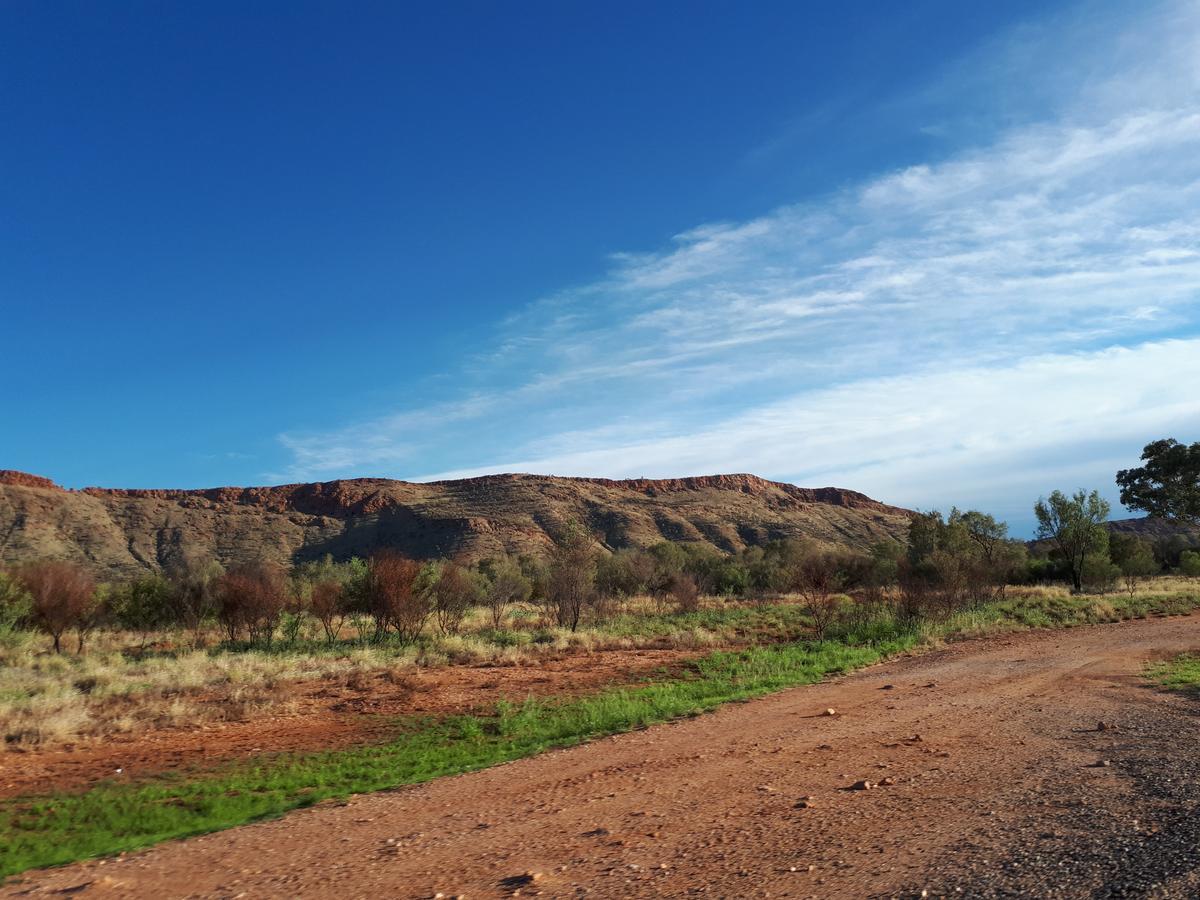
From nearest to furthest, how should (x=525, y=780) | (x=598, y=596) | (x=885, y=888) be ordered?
(x=885, y=888) → (x=525, y=780) → (x=598, y=596)

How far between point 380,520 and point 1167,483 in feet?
242

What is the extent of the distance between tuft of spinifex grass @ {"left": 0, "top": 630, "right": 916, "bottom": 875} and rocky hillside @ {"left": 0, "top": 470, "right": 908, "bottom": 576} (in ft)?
159

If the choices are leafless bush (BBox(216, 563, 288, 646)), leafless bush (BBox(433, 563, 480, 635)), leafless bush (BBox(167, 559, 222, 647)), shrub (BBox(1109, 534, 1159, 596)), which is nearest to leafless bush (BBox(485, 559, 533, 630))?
leafless bush (BBox(433, 563, 480, 635))

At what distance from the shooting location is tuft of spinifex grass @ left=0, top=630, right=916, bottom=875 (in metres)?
8.20

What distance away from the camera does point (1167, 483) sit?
154ft

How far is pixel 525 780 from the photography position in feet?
30.7

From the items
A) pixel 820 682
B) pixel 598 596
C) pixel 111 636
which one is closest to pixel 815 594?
pixel 820 682

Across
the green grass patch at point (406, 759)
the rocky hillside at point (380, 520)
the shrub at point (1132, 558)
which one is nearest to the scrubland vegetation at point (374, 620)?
the shrub at point (1132, 558)

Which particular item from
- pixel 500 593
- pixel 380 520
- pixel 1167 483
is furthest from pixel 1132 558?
pixel 380 520

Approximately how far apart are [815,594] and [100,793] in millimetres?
21391

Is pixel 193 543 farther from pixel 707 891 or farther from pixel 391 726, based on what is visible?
pixel 707 891

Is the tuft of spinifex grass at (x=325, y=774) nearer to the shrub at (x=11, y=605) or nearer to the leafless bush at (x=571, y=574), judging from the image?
the leafless bush at (x=571, y=574)

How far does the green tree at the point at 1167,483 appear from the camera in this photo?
45.3 metres

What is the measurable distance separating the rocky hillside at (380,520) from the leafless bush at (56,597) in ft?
114
